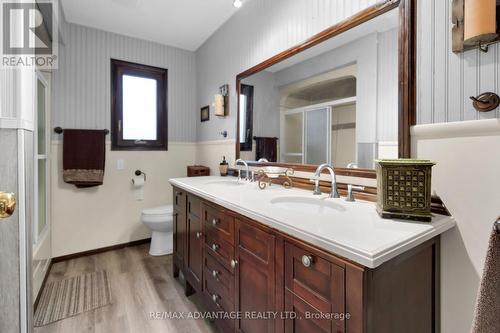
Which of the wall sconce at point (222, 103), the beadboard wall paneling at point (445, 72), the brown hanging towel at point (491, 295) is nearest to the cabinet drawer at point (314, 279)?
the brown hanging towel at point (491, 295)

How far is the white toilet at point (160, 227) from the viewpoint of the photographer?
2517 mm

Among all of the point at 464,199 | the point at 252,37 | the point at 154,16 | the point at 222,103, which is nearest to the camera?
the point at 464,199

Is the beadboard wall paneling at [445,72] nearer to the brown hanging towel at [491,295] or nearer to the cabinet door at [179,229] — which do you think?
the brown hanging towel at [491,295]

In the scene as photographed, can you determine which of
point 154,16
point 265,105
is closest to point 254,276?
point 265,105

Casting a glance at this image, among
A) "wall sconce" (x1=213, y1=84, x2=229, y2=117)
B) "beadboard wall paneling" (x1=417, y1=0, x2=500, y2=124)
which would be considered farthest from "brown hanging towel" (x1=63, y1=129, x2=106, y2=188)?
"beadboard wall paneling" (x1=417, y1=0, x2=500, y2=124)

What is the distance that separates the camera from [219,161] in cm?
271

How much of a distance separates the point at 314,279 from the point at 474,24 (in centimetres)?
105

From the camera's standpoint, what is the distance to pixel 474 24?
86 centimetres

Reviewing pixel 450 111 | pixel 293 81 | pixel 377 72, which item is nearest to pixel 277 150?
pixel 293 81

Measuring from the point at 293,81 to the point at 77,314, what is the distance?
7.29 ft

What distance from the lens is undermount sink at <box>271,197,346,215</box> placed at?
124 cm

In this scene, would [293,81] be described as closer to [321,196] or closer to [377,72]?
[377,72]

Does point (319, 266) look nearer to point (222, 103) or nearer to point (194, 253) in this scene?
point (194, 253)

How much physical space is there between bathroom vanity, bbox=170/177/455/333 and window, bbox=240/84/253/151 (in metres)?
0.90
